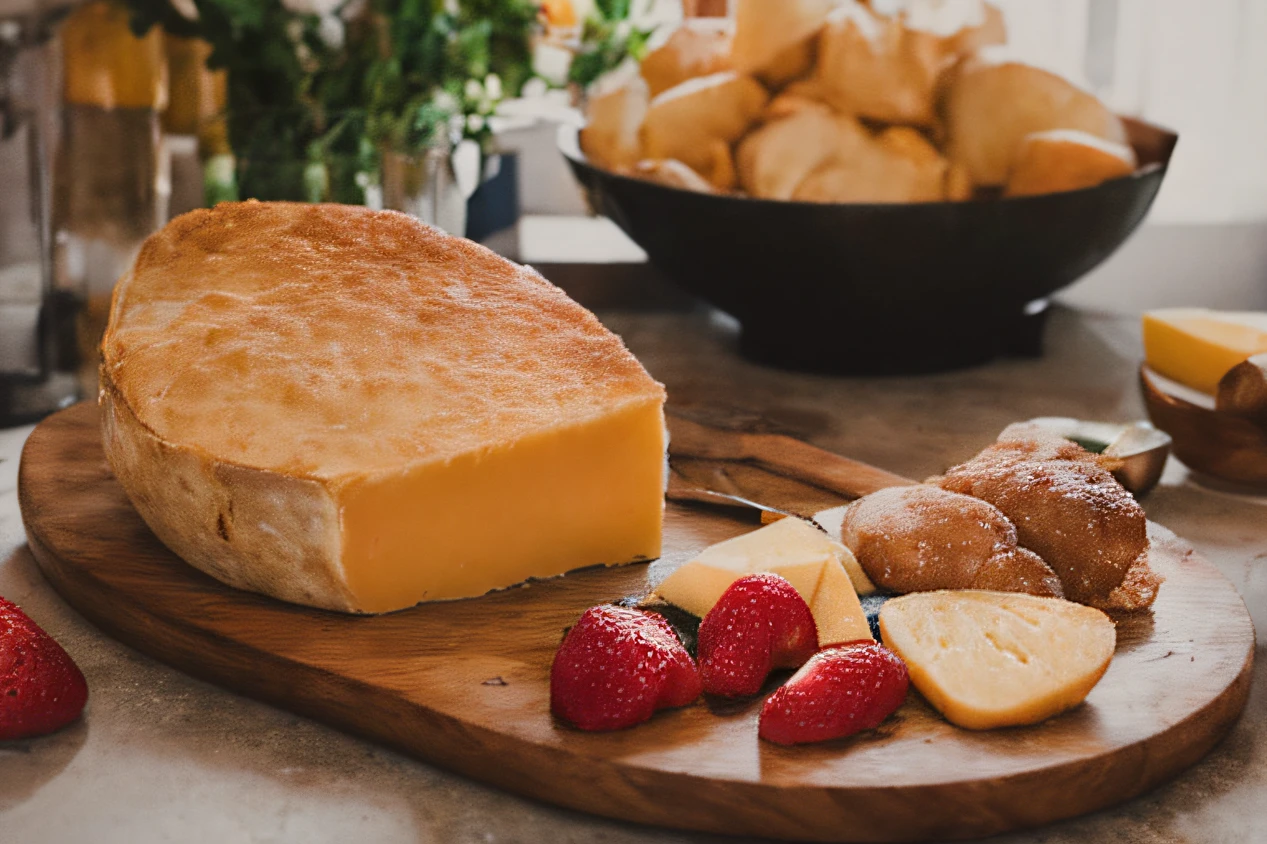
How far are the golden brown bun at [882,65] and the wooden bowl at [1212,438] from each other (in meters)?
0.51

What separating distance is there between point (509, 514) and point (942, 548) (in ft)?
1.29

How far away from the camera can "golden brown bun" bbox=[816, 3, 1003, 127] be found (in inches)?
73.1

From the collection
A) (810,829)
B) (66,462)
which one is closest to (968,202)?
(810,829)

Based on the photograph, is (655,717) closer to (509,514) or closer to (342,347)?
(509,514)

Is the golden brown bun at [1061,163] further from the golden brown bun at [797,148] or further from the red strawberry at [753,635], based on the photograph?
the red strawberry at [753,635]

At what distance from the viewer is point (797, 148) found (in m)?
1.81

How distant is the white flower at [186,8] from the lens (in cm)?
205

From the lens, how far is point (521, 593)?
48.9 inches

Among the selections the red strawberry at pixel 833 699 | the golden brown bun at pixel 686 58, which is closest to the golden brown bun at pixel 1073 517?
the red strawberry at pixel 833 699

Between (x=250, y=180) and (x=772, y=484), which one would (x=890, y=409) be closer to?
(x=772, y=484)

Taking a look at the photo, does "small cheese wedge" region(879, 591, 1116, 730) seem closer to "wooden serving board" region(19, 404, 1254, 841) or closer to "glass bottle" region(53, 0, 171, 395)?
"wooden serving board" region(19, 404, 1254, 841)

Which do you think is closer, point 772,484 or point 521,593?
point 521,593

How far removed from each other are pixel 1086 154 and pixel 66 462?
1353mm

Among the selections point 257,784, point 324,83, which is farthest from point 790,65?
point 257,784
